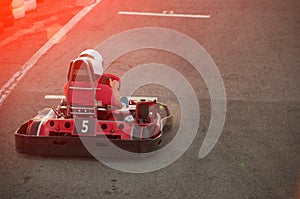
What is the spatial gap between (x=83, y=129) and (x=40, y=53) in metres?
5.03

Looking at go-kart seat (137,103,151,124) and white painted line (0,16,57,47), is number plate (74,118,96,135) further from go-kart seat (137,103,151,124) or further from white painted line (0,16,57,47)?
white painted line (0,16,57,47)

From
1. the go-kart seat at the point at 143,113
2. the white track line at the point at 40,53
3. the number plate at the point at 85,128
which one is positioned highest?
the white track line at the point at 40,53

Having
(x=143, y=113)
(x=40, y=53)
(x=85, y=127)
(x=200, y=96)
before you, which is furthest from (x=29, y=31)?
(x=85, y=127)

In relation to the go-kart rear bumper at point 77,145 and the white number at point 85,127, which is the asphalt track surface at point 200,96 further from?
the white number at point 85,127

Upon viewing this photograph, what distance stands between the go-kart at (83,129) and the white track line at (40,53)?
229cm

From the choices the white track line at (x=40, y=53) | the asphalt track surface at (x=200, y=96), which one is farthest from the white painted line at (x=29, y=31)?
the white track line at (x=40, y=53)

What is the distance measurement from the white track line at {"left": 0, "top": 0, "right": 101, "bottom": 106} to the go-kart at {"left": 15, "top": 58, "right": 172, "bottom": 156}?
229 cm

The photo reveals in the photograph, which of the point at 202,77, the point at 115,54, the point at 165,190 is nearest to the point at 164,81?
the point at 202,77

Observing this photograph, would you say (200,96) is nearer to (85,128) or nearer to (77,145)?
(85,128)

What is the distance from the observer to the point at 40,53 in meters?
13.7

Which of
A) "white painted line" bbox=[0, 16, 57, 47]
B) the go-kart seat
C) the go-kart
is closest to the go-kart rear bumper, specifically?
the go-kart

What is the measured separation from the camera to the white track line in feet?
38.7

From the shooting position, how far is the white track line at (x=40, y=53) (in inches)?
464

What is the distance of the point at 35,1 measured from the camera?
16328mm
